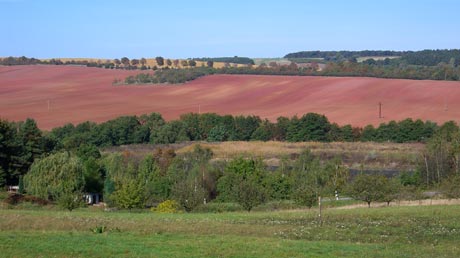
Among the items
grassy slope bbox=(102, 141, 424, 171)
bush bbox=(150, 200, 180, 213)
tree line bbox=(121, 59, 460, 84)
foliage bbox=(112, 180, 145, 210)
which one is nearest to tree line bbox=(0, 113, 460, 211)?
foliage bbox=(112, 180, 145, 210)

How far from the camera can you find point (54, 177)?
62.0m

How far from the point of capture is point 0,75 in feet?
447

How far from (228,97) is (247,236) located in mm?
92932

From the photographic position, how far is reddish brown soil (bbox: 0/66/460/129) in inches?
3962

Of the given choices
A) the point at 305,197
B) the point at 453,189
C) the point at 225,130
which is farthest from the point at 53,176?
the point at 225,130

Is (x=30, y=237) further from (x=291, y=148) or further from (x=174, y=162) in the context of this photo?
(x=291, y=148)

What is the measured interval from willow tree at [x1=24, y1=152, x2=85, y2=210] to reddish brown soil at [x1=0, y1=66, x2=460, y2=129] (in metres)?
37.7

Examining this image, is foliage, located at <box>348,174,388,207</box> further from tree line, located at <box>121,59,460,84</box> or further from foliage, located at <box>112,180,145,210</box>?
tree line, located at <box>121,59,460,84</box>

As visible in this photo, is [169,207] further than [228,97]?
No

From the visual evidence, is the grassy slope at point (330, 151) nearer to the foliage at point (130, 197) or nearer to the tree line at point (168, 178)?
the tree line at point (168, 178)

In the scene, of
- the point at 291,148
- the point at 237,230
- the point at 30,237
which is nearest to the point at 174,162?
the point at 291,148

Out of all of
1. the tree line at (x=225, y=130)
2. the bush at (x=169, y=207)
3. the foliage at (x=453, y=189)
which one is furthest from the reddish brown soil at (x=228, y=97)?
the bush at (x=169, y=207)

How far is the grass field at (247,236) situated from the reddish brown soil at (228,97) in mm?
63102

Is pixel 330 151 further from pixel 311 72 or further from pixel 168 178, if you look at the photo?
pixel 311 72
